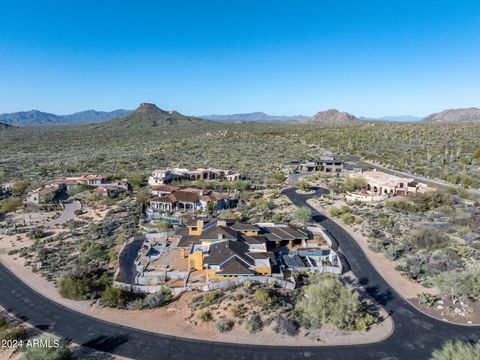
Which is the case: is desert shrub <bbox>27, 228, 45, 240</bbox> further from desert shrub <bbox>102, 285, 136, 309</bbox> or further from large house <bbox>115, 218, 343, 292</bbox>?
desert shrub <bbox>102, 285, 136, 309</bbox>

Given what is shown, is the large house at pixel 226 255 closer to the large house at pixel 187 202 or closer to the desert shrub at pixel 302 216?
the desert shrub at pixel 302 216

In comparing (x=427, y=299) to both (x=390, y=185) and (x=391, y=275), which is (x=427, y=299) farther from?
(x=390, y=185)

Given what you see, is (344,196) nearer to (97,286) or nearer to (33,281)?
(97,286)

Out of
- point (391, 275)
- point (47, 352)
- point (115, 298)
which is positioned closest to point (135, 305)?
point (115, 298)

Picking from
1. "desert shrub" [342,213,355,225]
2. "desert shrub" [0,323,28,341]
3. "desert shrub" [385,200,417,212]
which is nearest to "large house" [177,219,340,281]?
"desert shrub" [342,213,355,225]

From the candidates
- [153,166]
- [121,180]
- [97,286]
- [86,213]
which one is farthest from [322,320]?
[153,166]
